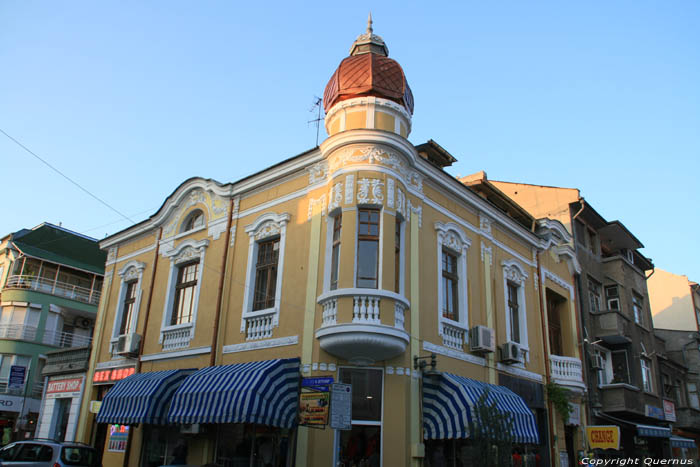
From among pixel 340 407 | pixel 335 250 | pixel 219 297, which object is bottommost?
pixel 340 407

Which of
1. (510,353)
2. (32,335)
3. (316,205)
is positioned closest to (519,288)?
(510,353)

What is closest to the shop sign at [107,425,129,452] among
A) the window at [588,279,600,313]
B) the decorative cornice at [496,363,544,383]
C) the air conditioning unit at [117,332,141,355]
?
the air conditioning unit at [117,332,141,355]

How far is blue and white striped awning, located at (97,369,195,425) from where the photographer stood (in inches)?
593

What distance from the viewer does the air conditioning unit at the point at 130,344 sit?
18.4m

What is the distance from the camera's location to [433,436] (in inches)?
511

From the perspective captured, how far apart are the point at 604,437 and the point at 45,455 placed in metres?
16.4

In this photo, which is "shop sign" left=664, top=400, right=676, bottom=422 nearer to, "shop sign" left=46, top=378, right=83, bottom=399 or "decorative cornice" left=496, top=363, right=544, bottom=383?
"decorative cornice" left=496, top=363, right=544, bottom=383

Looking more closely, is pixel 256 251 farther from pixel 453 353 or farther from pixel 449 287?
pixel 453 353

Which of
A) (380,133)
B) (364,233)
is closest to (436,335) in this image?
(364,233)

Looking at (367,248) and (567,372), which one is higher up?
(367,248)

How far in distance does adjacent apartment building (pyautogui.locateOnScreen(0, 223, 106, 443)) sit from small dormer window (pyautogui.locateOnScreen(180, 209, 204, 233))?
15826 mm

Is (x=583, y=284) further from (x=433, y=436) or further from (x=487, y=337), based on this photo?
(x=433, y=436)

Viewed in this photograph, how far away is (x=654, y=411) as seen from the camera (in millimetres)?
23609

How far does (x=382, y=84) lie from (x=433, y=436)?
354 inches
